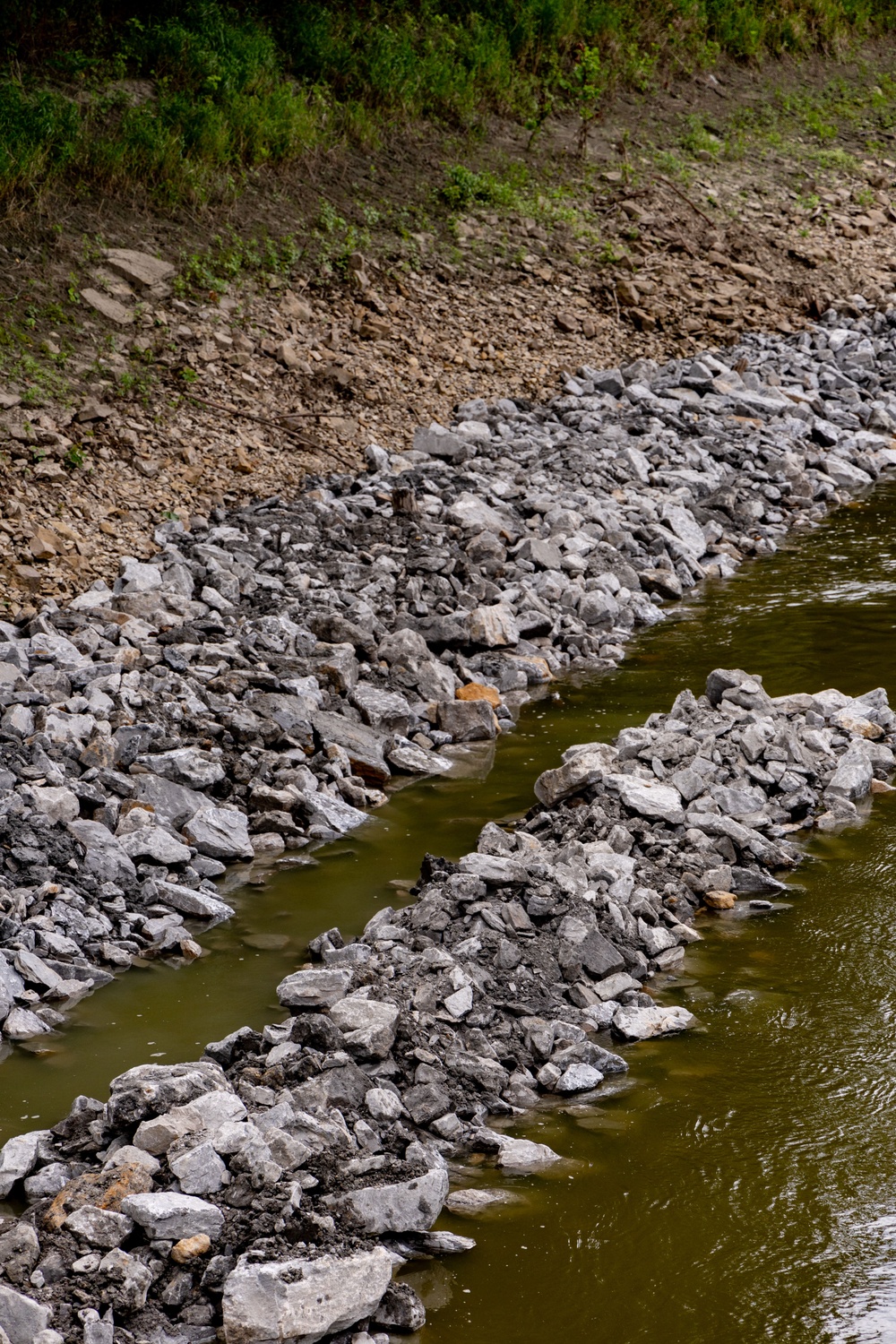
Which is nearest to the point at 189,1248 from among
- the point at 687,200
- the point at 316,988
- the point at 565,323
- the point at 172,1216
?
the point at 172,1216

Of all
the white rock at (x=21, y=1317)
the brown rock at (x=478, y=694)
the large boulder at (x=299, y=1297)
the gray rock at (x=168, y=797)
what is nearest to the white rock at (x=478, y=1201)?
the large boulder at (x=299, y=1297)

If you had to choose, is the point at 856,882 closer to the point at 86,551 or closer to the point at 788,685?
the point at 788,685

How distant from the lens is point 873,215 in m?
16.2

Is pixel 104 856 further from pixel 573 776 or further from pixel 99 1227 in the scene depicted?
pixel 99 1227

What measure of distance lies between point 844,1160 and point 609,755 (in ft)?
8.34

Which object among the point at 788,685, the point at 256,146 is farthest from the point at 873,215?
the point at 788,685

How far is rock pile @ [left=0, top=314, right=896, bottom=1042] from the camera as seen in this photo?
5.42 meters

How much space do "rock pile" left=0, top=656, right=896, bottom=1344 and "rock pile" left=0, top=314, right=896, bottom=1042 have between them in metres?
0.96

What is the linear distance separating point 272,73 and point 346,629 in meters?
7.92

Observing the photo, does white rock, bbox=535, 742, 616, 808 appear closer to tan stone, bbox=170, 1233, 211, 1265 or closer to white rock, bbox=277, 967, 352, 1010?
white rock, bbox=277, 967, 352, 1010

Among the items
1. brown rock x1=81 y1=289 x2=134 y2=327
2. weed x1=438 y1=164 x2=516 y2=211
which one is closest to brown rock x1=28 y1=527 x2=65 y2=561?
brown rock x1=81 y1=289 x2=134 y2=327

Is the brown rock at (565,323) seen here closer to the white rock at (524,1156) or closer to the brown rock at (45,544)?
the brown rock at (45,544)

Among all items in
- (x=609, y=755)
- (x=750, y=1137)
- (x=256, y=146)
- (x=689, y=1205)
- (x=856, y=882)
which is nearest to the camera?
(x=689, y=1205)

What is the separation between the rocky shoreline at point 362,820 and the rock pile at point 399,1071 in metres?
0.01
